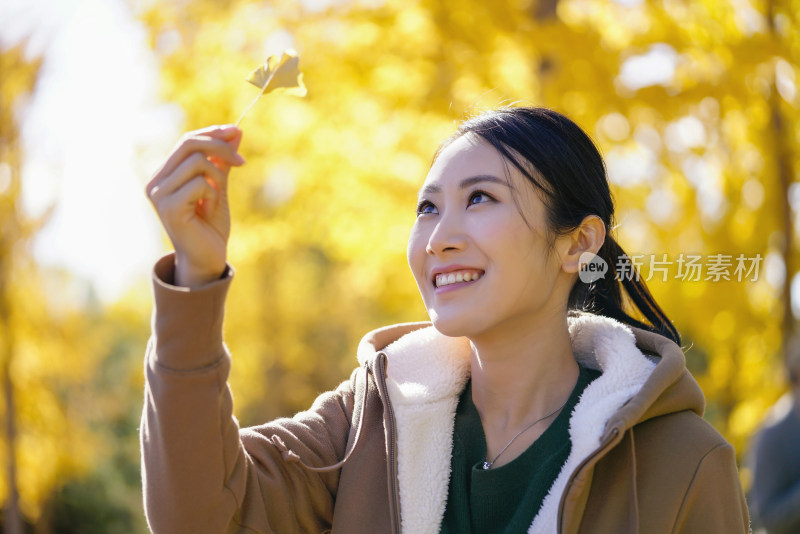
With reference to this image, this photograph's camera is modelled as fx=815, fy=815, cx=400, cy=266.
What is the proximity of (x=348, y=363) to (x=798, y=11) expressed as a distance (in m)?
11.0

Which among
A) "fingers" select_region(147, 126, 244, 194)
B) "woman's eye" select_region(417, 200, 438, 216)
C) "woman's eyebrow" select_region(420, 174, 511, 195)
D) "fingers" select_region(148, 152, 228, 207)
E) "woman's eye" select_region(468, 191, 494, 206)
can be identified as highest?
"fingers" select_region(147, 126, 244, 194)

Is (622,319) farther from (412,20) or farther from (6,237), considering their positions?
(6,237)

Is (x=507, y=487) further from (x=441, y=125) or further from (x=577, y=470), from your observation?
(x=441, y=125)

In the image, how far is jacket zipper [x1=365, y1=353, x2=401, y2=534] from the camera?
5.74ft

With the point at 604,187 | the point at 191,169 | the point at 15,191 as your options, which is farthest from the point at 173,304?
the point at 15,191

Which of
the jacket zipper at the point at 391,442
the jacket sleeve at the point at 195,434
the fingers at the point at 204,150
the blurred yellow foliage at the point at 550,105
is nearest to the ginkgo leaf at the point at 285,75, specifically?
the fingers at the point at 204,150

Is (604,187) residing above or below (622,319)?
above

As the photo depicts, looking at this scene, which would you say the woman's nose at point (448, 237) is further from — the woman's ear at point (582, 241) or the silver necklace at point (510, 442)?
the silver necklace at point (510, 442)

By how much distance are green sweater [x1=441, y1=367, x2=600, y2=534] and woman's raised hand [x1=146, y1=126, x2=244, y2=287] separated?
0.77m

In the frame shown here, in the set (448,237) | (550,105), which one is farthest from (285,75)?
(550,105)

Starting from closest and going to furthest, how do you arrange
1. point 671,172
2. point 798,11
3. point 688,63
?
point 688,63 → point 798,11 → point 671,172

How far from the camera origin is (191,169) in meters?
1.39

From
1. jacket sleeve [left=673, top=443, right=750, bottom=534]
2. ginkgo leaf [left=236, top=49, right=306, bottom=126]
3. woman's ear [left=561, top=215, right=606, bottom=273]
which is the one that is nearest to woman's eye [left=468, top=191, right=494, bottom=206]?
woman's ear [left=561, top=215, right=606, bottom=273]

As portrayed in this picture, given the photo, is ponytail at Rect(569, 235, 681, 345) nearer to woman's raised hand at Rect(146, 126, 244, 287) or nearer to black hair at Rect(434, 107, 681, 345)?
black hair at Rect(434, 107, 681, 345)
